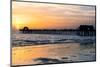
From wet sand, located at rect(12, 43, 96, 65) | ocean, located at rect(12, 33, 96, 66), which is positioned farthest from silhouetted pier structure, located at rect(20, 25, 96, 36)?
wet sand, located at rect(12, 43, 96, 65)

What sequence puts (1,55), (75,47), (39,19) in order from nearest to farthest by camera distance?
(1,55), (39,19), (75,47)

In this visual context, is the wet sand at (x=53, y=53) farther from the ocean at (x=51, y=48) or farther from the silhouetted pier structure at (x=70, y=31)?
the silhouetted pier structure at (x=70, y=31)

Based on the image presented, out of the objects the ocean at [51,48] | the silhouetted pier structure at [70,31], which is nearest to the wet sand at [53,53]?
the ocean at [51,48]

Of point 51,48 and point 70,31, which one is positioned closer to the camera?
point 51,48

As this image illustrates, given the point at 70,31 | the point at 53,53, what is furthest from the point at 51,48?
the point at 70,31

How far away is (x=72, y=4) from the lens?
2.96 meters

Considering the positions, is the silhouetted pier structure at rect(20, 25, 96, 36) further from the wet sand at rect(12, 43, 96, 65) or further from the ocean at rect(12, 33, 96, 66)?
the wet sand at rect(12, 43, 96, 65)

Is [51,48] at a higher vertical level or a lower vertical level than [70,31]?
→ lower

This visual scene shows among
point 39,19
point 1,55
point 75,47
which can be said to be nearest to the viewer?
point 1,55

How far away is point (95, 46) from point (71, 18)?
1.89 feet

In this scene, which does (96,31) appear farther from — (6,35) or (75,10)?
(6,35)

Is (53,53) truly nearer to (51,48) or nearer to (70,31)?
(51,48)

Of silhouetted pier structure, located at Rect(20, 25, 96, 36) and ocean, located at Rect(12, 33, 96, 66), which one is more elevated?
silhouetted pier structure, located at Rect(20, 25, 96, 36)

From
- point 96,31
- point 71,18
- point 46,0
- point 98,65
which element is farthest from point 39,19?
point 98,65
